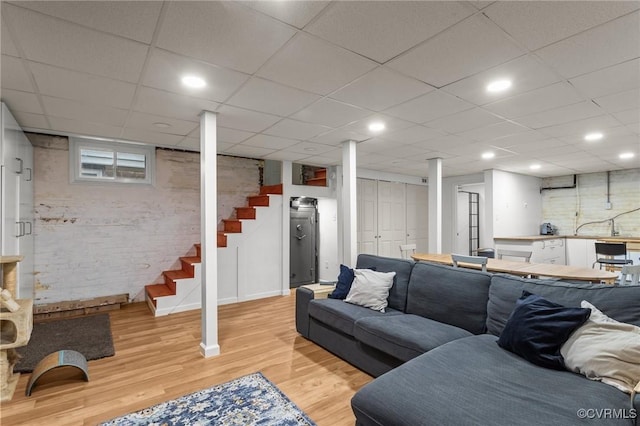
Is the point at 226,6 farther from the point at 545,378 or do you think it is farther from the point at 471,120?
the point at 471,120

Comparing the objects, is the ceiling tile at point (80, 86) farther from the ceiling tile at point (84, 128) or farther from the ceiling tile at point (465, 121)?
the ceiling tile at point (465, 121)

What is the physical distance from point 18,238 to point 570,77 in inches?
210

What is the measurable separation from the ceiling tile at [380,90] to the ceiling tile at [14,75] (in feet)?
7.53

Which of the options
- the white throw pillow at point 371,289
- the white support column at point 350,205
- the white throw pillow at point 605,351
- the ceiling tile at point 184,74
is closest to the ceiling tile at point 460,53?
the ceiling tile at point 184,74

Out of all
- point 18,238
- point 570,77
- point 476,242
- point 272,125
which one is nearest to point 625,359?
point 570,77

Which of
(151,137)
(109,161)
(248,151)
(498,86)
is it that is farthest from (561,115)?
(109,161)

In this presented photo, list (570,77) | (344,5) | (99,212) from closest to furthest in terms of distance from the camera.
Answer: (344,5), (570,77), (99,212)

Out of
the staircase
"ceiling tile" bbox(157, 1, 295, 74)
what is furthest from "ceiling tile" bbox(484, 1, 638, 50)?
the staircase

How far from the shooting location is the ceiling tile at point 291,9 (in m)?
1.57

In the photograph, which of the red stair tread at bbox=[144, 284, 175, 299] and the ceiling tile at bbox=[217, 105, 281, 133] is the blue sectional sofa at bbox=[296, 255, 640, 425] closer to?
the ceiling tile at bbox=[217, 105, 281, 133]

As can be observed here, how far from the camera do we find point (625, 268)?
3312 mm

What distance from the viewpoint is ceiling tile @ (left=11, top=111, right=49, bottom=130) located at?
323 centimetres

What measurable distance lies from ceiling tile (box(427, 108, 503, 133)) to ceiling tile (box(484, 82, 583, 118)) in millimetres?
126

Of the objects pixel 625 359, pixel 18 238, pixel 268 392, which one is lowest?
pixel 268 392
